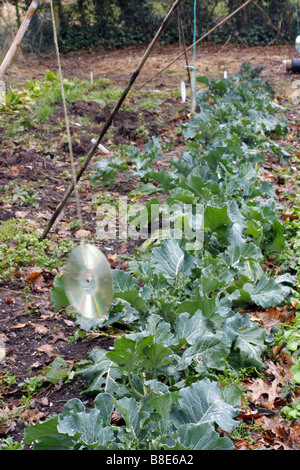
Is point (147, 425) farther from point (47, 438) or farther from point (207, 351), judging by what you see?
point (207, 351)

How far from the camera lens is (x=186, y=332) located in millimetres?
2914

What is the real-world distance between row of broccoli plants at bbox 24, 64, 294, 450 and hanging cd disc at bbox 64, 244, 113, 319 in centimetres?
36

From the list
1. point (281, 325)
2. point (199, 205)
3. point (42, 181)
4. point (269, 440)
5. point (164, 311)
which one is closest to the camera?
point (269, 440)

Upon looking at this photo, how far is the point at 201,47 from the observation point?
18531 mm

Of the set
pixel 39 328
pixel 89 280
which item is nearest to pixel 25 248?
pixel 39 328

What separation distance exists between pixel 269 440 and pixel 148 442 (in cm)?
74

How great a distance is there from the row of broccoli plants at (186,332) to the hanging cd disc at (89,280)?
0.36 meters

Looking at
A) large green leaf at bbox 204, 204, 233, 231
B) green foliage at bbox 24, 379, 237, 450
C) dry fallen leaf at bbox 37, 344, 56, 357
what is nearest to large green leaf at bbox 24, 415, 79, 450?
green foliage at bbox 24, 379, 237, 450

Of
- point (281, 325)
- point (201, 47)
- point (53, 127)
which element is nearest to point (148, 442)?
point (281, 325)

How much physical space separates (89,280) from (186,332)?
0.90 metres

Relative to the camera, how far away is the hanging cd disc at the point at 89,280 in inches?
83.3

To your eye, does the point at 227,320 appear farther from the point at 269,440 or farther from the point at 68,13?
the point at 68,13

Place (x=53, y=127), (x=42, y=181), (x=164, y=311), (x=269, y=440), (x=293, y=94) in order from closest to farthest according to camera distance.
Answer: (x=269, y=440) < (x=164, y=311) < (x=42, y=181) < (x=53, y=127) < (x=293, y=94)

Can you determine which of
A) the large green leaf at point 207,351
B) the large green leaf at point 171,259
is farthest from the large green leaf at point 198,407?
the large green leaf at point 171,259
